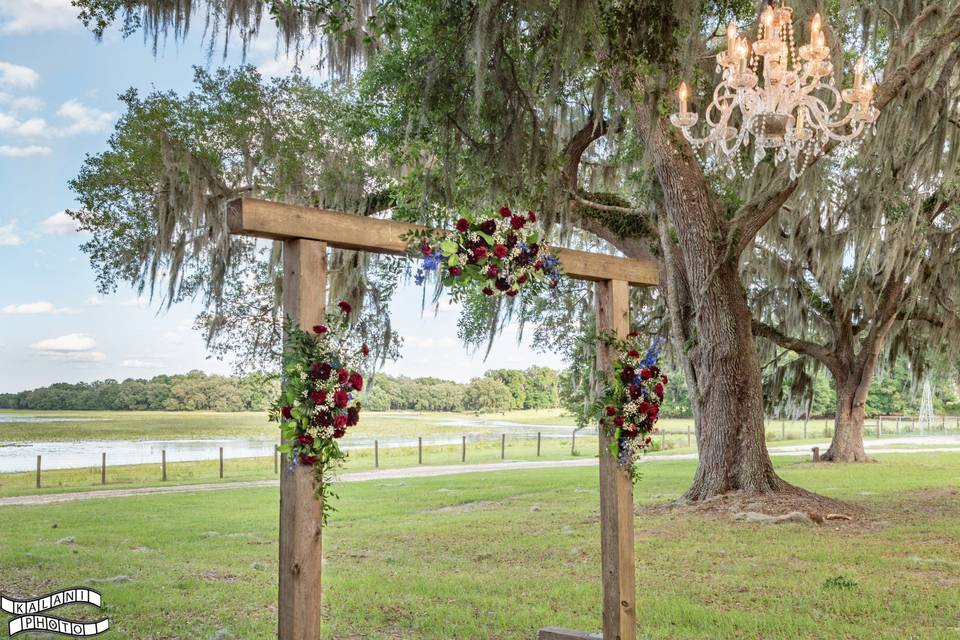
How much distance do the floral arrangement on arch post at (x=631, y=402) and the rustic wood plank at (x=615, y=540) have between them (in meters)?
0.06

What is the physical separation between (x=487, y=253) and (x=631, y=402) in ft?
3.51

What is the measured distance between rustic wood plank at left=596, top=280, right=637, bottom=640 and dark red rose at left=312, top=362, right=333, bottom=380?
1526mm

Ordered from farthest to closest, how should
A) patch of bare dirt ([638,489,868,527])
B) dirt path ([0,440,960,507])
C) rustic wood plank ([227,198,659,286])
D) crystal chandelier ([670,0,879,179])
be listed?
1. dirt path ([0,440,960,507])
2. patch of bare dirt ([638,489,868,527])
3. crystal chandelier ([670,0,879,179])
4. rustic wood plank ([227,198,659,286])

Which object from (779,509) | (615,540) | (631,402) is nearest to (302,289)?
(631,402)

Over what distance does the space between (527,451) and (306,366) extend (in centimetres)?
1926

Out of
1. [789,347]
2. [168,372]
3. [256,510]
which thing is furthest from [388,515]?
[168,372]

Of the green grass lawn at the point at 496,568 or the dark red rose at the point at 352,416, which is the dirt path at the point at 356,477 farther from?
the dark red rose at the point at 352,416

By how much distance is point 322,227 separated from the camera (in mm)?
2729

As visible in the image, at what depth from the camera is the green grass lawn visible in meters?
3.96

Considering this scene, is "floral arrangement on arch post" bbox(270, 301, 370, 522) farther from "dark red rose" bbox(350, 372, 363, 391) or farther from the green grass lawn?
the green grass lawn

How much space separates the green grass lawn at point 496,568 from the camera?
13.0 ft

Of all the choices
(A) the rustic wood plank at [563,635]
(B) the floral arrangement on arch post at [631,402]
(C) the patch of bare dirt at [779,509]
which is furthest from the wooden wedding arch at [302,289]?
(C) the patch of bare dirt at [779,509]

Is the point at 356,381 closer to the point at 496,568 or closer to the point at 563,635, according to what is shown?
the point at 563,635

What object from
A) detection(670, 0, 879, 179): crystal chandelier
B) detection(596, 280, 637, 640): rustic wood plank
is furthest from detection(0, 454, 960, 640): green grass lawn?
detection(670, 0, 879, 179): crystal chandelier
